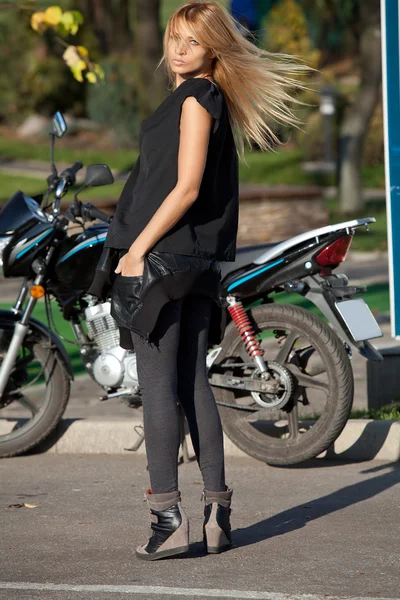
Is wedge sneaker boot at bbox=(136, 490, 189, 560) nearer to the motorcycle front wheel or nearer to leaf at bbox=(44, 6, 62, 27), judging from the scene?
the motorcycle front wheel

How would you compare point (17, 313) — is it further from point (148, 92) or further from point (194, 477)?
point (148, 92)

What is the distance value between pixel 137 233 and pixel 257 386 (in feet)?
5.51

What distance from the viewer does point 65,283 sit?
5.80 metres

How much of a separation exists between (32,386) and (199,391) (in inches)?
83.2

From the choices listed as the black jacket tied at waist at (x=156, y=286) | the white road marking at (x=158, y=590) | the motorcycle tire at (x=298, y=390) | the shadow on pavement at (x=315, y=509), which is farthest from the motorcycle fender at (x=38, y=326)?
the white road marking at (x=158, y=590)

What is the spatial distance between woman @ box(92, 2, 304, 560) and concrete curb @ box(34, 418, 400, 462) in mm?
1702

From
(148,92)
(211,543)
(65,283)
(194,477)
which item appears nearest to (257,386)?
(194,477)

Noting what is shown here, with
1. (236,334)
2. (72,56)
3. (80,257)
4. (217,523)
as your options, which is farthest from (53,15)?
(217,523)

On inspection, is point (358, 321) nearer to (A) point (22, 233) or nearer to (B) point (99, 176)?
(B) point (99, 176)

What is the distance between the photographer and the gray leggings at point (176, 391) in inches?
161

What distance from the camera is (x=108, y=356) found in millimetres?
5773

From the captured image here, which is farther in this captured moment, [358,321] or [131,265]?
[358,321]

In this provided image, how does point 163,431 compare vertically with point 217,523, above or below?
above

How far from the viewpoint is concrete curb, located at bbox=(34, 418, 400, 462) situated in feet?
18.7
